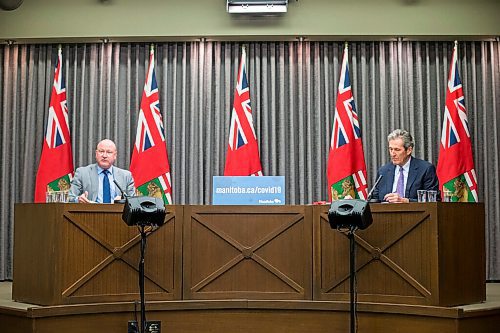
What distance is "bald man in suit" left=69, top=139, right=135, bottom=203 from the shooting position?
6145mm

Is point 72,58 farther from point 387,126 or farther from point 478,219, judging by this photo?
point 478,219

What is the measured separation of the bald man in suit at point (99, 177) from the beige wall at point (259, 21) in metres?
2.23

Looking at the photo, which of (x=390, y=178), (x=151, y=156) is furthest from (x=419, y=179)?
(x=151, y=156)

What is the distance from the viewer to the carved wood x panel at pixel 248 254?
522cm

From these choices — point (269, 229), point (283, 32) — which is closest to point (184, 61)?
point (283, 32)

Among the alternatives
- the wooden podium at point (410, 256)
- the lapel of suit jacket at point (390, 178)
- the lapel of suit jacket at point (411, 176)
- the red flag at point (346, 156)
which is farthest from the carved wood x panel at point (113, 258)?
the red flag at point (346, 156)

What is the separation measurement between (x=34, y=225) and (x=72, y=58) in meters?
3.72

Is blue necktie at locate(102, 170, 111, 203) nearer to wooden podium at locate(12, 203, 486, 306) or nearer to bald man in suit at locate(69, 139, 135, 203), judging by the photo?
bald man in suit at locate(69, 139, 135, 203)

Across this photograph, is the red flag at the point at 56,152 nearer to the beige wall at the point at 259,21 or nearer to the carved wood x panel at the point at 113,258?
the beige wall at the point at 259,21

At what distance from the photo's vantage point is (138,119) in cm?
813

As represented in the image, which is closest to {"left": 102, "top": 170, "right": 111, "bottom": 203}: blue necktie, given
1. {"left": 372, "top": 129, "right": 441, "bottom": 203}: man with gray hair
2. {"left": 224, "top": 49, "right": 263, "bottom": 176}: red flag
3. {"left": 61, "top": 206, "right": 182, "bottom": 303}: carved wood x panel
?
{"left": 61, "top": 206, "right": 182, "bottom": 303}: carved wood x panel

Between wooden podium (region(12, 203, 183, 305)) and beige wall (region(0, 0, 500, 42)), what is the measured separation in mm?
3302

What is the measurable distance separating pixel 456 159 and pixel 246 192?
3353 millimetres

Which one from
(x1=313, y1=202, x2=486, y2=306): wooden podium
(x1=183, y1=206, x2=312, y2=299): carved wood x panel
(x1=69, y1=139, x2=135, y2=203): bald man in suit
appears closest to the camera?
(x1=313, y1=202, x2=486, y2=306): wooden podium
